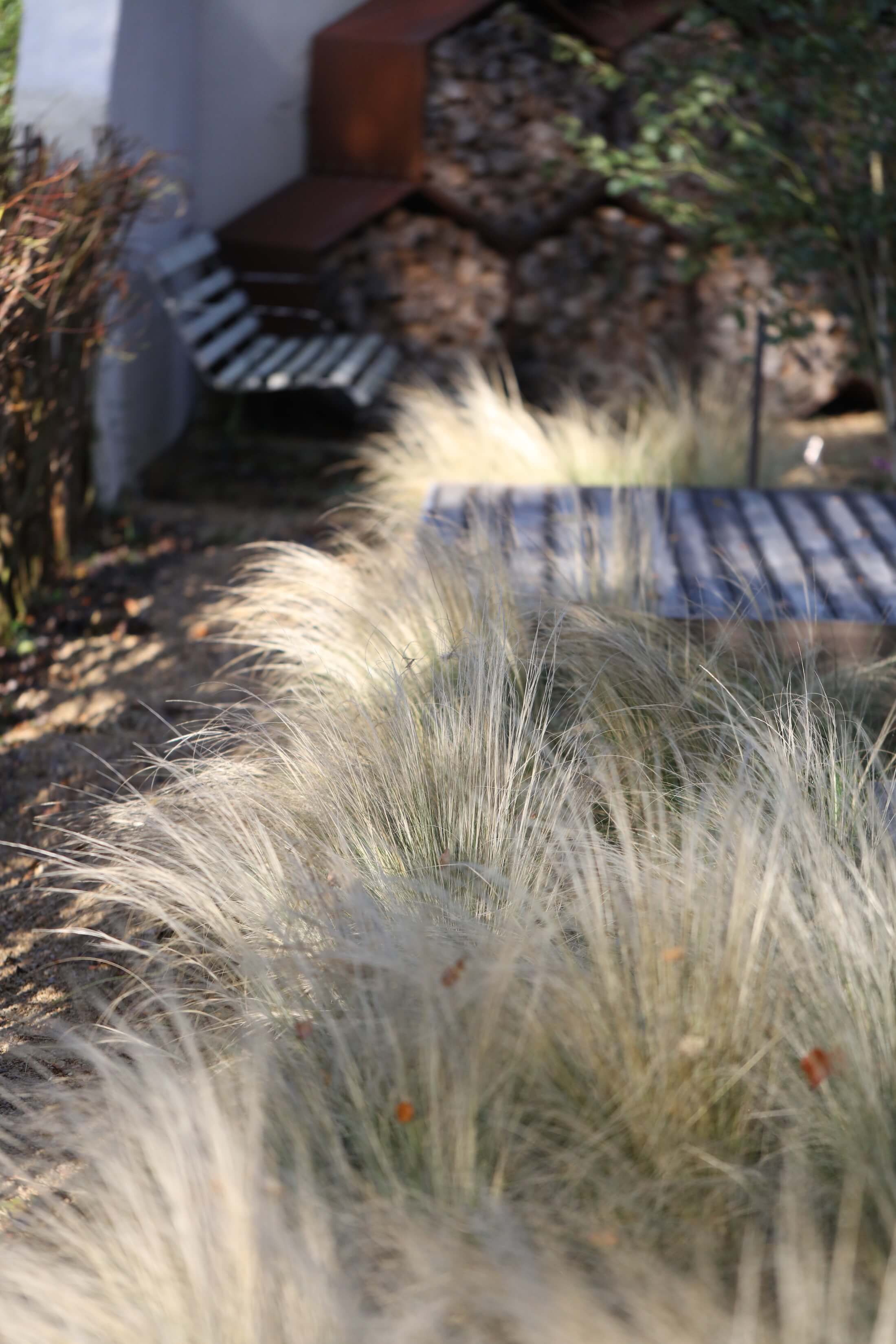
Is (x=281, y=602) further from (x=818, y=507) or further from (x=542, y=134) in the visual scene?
(x=542, y=134)

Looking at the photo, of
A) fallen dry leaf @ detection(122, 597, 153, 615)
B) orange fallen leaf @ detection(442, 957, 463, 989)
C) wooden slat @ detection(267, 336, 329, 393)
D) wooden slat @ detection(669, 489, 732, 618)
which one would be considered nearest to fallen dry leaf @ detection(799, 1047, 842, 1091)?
orange fallen leaf @ detection(442, 957, 463, 989)

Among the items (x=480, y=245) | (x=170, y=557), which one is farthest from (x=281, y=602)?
(x=480, y=245)

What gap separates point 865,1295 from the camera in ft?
4.15

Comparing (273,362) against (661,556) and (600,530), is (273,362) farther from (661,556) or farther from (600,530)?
(661,556)

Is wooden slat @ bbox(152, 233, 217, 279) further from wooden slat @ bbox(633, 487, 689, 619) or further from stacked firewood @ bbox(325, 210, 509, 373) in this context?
wooden slat @ bbox(633, 487, 689, 619)

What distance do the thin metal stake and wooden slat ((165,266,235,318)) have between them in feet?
8.47

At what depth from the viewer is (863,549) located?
3.56m

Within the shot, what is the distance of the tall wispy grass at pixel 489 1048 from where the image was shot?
49.9 inches

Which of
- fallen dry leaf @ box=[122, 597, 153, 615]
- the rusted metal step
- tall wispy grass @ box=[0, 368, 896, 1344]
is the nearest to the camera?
tall wispy grass @ box=[0, 368, 896, 1344]

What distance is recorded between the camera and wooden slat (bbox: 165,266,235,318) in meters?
5.85

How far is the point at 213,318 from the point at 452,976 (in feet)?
17.2

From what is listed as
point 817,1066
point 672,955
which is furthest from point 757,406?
point 817,1066

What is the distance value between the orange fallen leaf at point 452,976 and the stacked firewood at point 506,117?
603 centimetres

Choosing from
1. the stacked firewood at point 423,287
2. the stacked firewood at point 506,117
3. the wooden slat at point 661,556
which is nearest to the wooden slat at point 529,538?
the wooden slat at point 661,556
